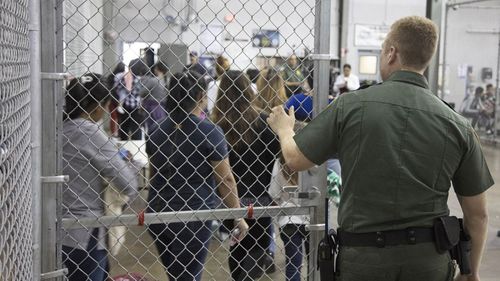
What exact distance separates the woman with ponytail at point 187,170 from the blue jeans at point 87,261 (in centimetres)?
30

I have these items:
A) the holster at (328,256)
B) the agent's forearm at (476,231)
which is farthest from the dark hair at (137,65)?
the agent's forearm at (476,231)

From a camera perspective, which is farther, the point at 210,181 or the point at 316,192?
the point at 210,181

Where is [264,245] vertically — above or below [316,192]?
below

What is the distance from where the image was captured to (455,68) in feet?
62.8

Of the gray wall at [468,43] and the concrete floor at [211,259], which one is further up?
the gray wall at [468,43]

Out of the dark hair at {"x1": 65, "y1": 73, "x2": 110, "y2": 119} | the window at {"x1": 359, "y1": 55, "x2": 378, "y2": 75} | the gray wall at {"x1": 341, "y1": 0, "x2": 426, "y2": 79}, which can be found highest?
the gray wall at {"x1": 341, "y1": 0, "x2": 426, "y2": 79}

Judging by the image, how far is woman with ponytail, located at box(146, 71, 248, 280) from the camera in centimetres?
304

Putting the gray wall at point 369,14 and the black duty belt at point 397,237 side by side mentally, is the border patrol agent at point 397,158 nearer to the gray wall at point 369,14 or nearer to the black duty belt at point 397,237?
the black duty belt at point 397,237

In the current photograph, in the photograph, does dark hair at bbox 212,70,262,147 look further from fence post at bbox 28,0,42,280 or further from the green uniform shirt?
fence post at bbox 28,0,42,280

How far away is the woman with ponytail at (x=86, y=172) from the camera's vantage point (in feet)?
8.99

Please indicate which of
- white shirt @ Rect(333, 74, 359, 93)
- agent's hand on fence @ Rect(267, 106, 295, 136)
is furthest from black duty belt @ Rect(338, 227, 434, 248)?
white shirt @ Rect(333, 74, 359, 93)

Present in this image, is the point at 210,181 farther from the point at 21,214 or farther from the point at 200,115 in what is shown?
the point at 21,214

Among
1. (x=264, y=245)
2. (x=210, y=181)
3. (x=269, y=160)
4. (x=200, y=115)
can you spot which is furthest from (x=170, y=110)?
(x=264, y=245)

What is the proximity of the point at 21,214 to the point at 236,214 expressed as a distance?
37.6 inches
